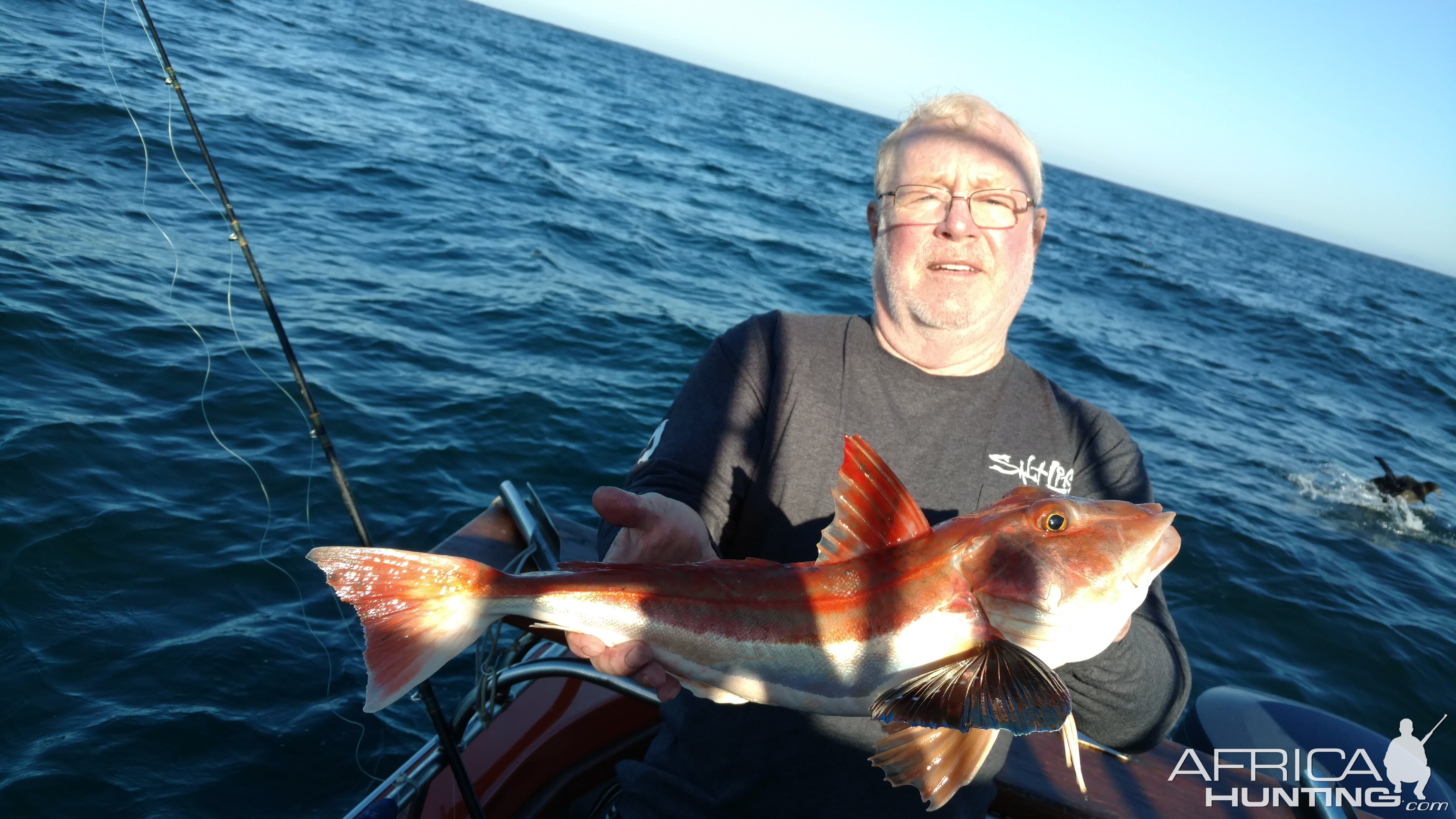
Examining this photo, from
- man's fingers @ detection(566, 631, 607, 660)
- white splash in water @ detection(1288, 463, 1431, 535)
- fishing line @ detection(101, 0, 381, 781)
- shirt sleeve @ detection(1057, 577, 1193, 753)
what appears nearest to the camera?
man's fingers @ detection(566, 631, 607, 660)

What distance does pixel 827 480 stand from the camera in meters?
2.93

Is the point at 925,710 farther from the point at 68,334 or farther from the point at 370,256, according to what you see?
the point at 370,256

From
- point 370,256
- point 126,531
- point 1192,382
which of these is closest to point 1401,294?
point 1192,382

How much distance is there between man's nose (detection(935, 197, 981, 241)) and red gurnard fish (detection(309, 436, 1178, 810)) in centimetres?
113

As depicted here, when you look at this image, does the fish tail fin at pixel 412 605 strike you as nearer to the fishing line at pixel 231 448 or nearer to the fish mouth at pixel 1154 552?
the fish mouth at pixel 1154 552

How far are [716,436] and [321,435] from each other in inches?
92.9

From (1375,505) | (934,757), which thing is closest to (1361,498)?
(1375,505)

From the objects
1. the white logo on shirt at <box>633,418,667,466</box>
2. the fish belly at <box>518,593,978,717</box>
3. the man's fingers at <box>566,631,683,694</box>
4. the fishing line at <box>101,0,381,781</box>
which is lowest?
the fishing line at <box>101,0,381,781</box>

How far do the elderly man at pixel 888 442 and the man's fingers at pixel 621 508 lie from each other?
0.21 feet

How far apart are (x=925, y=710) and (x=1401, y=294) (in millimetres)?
79303

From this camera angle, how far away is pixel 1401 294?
61.9m

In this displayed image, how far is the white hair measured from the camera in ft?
10.5

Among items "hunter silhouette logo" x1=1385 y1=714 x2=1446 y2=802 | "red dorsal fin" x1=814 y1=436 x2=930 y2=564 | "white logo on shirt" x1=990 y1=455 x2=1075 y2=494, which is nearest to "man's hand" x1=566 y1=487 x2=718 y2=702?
"red dorsal fin" x1=814 y1=436 x2=930 y2=564

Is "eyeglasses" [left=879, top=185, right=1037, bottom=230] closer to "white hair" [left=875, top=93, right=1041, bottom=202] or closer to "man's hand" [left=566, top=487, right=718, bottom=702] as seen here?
"white hair" [left=875, top=93, right=1041, bottom=202]
